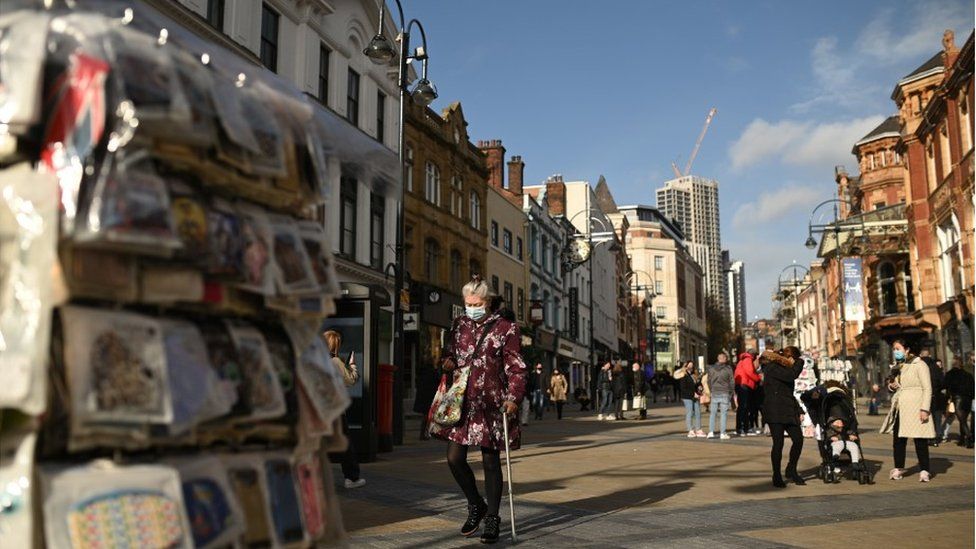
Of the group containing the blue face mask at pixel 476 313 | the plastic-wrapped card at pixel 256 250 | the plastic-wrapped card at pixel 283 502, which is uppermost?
the blue face mask at pixel 476 313

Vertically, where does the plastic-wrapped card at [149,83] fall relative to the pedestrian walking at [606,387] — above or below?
above

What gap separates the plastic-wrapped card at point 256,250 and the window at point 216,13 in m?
16.9

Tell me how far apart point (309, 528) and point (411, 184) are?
27.7 meters

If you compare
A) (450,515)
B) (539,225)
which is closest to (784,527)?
(450,515)

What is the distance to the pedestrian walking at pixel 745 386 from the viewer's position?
18031 millimetres

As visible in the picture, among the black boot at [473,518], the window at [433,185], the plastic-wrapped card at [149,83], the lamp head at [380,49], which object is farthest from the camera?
the window at [433,185]

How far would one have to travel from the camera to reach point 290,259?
2.73 meters

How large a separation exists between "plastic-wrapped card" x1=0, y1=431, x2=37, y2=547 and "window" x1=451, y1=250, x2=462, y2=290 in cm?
3184

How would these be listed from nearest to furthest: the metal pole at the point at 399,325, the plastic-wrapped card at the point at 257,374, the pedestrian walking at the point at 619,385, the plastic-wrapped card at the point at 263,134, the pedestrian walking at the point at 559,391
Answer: the plastic-wrapped card at the point at 257,374
the plastic-wrapped card at the point at 263,134
the metal pole at the point at 399,325
the pedestrian walking at the point at 619,385
the pedestrian walking at the point at 559,391

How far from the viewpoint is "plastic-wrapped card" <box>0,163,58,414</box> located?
2004mm

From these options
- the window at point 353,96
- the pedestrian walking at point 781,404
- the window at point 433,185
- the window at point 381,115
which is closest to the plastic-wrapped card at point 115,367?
the pedestrian walking at point 781,404

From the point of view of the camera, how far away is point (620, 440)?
1633cm

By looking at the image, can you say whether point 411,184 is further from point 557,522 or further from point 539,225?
point 557,522

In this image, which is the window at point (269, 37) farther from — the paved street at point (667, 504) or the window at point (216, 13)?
the paved street at point (667, 504)
